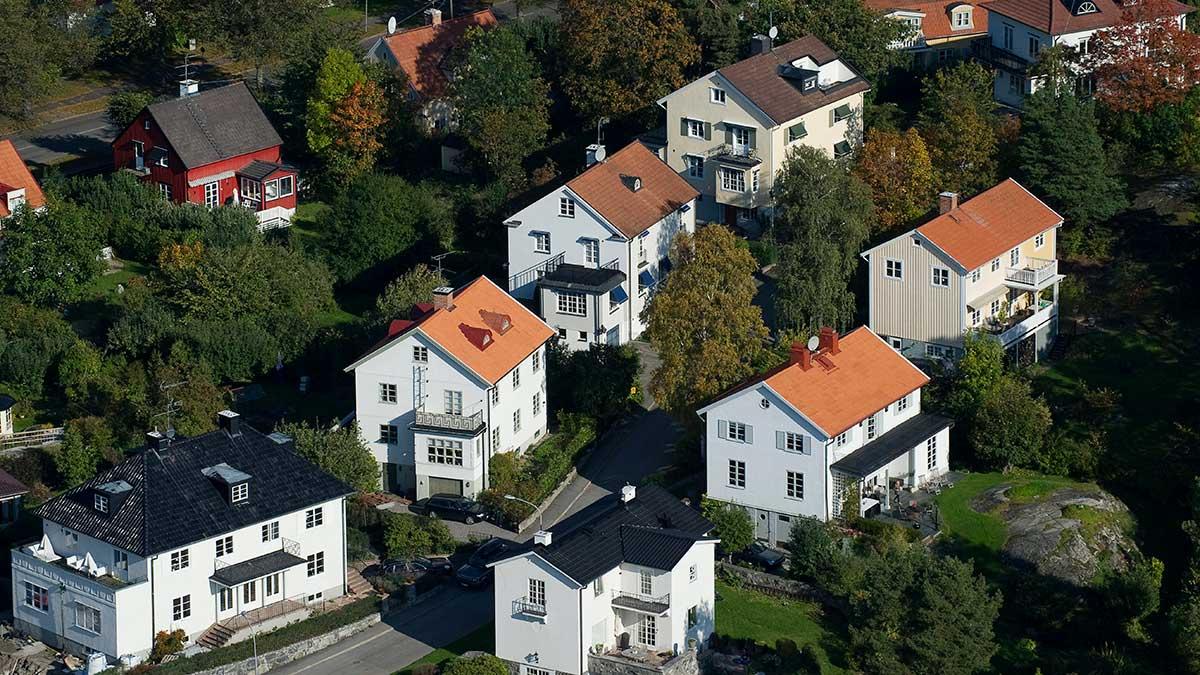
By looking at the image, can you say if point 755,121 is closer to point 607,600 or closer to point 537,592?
point 607,600

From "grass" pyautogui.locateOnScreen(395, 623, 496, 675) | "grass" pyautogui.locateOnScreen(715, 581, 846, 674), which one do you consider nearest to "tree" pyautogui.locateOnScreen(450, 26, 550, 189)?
"grass" pyautogui.locateOnScreen(715, 581, 846, 674)

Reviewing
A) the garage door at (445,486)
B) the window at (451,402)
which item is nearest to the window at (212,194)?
the window at (451,402)

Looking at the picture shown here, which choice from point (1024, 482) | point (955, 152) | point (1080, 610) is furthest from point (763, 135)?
point (1080, 610)

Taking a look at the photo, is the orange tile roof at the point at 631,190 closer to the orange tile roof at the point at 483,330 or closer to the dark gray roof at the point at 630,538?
the orange tile roof at the point at 483,330

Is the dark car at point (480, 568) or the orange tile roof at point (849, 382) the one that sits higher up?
the orange tile roof at point (849, 382)

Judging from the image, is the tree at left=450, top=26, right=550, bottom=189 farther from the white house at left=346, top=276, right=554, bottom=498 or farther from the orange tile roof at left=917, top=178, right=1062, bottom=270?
the orange tile roof at left=917, top=178, right=1062, bottom=270

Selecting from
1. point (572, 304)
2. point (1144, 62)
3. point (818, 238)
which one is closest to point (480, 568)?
point (572, 304)

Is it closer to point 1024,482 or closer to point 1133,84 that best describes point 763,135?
point 1133,84
